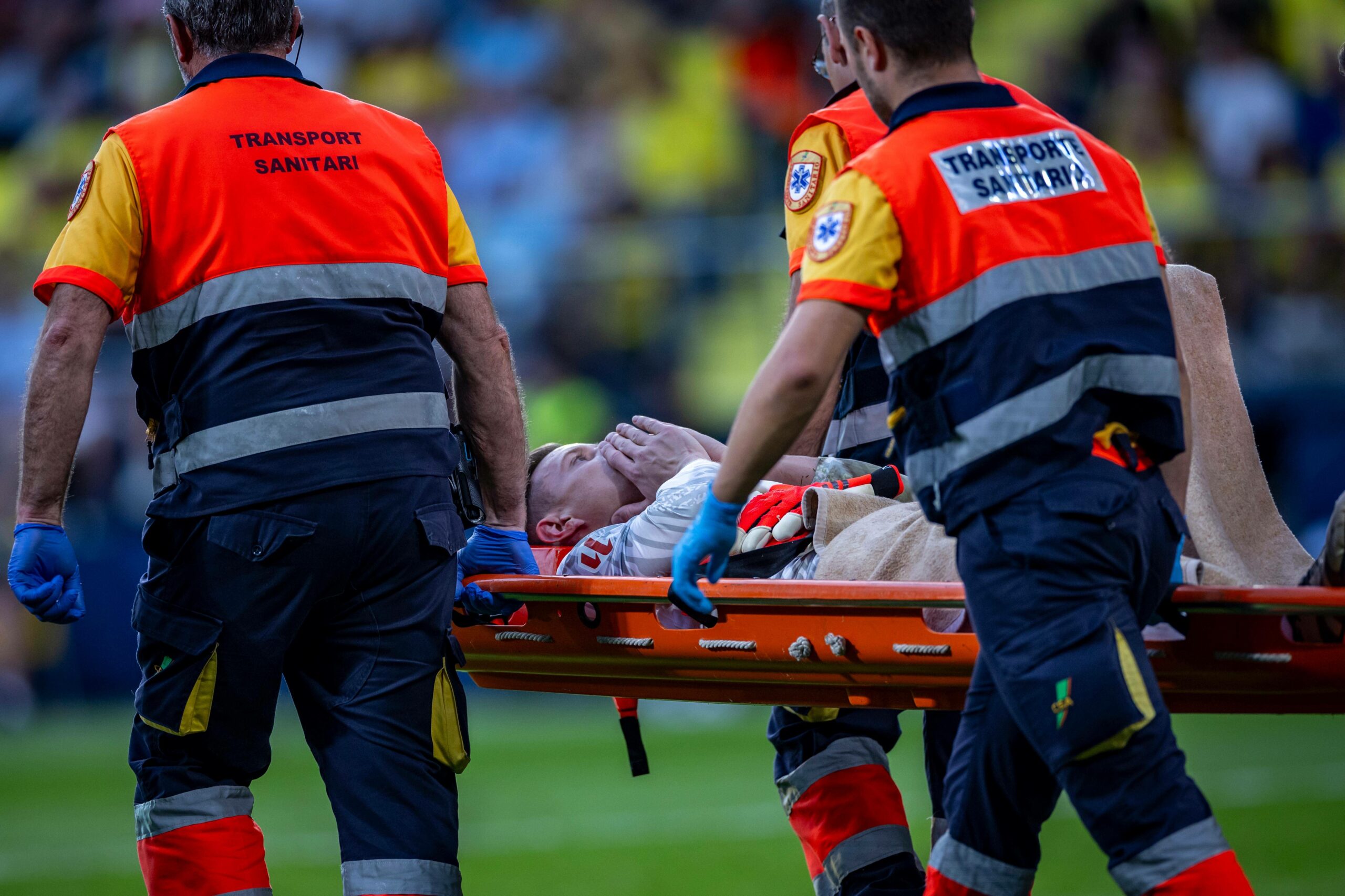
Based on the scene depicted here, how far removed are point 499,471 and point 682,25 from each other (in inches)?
346

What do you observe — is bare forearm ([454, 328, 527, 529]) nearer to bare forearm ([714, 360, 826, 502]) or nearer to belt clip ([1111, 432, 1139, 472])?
bare forearm ([714, 360, 826, 502])

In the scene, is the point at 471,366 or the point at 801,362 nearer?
the point at 801,362

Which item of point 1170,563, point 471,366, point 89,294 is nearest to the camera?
point 1170,563

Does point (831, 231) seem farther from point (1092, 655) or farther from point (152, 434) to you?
point (152, 434)

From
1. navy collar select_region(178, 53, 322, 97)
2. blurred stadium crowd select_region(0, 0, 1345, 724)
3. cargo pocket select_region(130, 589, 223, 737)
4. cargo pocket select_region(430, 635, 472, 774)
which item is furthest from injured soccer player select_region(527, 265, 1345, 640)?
blurred stadium crowd select_region(0, 0, 1345, 724)

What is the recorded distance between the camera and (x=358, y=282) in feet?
9.91

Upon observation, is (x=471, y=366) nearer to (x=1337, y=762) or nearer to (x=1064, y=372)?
(x=1064, y=372)

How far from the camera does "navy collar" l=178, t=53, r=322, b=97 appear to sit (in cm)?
304

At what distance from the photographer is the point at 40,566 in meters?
2.96

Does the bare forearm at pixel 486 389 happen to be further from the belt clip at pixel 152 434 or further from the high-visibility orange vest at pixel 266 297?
the belt clip at pixel 152 434

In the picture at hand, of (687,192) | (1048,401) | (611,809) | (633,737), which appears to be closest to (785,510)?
(633,737)

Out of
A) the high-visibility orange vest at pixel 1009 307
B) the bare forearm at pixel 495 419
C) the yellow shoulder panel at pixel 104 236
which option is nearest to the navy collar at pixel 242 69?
the yellow shoulder panel at pixel 104 236

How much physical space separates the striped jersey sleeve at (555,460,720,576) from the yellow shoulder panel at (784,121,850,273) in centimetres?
58

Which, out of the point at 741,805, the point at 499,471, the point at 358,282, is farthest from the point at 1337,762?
the point at 358,282
